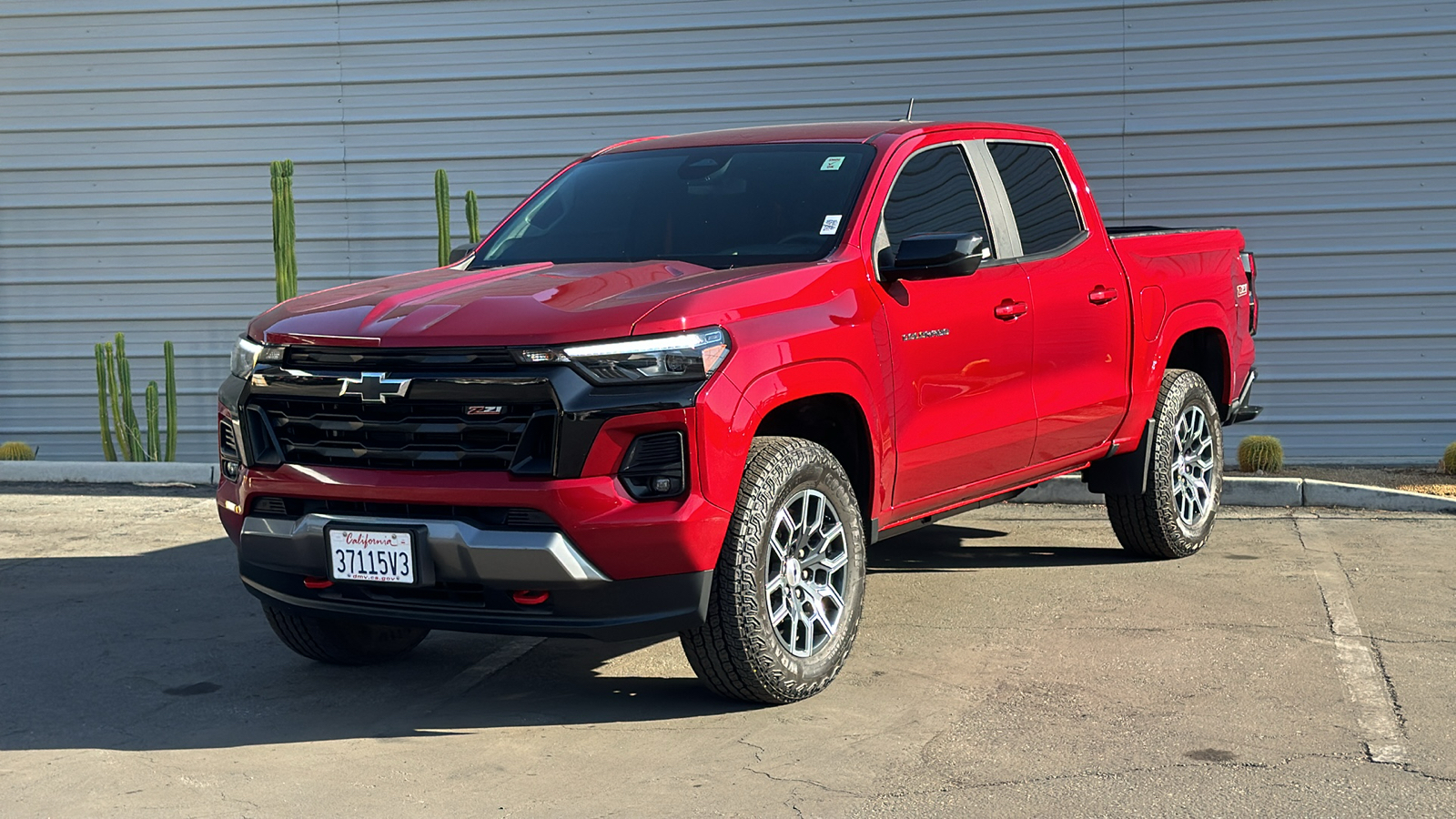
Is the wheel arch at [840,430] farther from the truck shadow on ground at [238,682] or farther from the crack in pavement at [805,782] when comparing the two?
the crack in pavement at [805,782]

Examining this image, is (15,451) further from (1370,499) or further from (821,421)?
(1370,499)

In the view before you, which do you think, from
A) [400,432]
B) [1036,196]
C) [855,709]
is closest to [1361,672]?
[855,709]

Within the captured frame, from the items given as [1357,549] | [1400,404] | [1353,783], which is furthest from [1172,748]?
[1400,404]

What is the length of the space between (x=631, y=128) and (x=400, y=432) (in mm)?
7010

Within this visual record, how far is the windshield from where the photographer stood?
5.39 meters

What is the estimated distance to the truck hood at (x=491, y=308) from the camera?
4371 millimetres

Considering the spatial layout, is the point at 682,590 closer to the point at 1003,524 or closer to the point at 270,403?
the point at 270,403

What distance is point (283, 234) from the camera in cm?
1081

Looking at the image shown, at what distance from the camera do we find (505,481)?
14.3ft

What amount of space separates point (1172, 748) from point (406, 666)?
276 centimetres

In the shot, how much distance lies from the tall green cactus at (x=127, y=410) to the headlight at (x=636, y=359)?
7.77 meters

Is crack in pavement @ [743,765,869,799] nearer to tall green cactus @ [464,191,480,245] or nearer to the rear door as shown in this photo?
the rear door

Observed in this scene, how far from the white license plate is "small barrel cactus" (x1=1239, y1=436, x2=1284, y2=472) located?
6926 mm

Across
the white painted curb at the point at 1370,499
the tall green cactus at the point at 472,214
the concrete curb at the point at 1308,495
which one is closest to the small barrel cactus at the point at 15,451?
the tall green cactus at the point at 472,214
